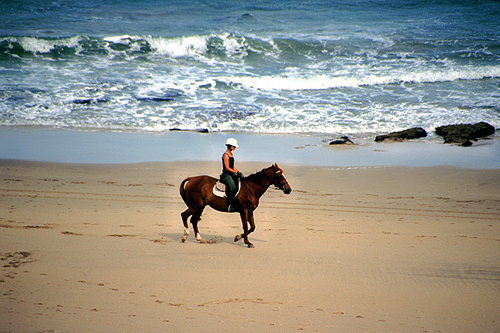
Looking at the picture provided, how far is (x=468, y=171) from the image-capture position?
1176 cm

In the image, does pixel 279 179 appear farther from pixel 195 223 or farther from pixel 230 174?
pixel 195 223

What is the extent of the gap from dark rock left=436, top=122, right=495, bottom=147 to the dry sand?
4160mm

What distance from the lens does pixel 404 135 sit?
50.3ft

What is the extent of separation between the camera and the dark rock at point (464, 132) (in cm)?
1487

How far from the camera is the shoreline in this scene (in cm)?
1255

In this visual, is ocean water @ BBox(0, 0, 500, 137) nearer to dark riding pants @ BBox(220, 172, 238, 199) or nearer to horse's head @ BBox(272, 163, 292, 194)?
horse's head @ BBox(272, 163, 292, 194)

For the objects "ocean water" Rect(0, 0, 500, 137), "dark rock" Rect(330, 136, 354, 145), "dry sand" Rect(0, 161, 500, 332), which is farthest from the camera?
"ocean water" Rect(0, 0, 500, 137)

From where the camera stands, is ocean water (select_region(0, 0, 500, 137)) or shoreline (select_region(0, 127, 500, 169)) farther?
ocean water (select_region(0, 0, 500, 137))

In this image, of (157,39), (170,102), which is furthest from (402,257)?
(157,39)

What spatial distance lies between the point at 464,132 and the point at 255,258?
1180 centimetres

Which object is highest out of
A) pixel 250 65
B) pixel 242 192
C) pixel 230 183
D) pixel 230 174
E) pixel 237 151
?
pixel 250 65

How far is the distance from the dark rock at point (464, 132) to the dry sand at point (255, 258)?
416 cm

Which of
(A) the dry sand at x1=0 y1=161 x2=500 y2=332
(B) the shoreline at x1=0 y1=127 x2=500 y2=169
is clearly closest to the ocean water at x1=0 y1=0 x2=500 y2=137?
(B) the shoreline at x1=0 y1=127 x2=500 y2=169

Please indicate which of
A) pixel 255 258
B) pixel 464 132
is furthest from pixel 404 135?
pixel 255 258
